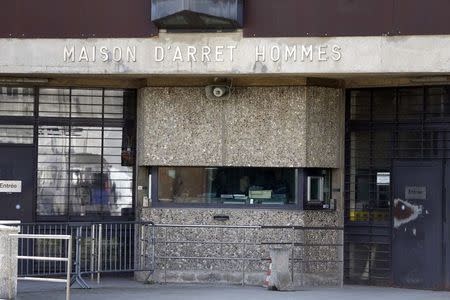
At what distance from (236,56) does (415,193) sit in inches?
165

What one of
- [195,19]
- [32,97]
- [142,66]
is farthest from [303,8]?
[32,97]

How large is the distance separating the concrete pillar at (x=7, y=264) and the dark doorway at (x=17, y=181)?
4.08m

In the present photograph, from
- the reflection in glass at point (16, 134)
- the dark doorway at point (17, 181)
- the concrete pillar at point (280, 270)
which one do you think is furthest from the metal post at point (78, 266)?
the concrete pillar at point (280, 270)


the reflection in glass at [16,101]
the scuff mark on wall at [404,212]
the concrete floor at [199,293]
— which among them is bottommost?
the concrete floor at [199,293]

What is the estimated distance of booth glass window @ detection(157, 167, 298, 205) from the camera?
18.1 metres

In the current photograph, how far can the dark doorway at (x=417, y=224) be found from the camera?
1767cm

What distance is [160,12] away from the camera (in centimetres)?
1697

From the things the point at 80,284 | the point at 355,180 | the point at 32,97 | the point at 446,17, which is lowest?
the point at 80,284

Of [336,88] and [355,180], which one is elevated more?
[336,88]

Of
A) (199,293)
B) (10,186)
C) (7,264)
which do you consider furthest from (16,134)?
(199,293)

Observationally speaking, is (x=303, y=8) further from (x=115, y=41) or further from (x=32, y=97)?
(x=32, y=97)

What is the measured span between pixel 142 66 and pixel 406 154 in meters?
5.14

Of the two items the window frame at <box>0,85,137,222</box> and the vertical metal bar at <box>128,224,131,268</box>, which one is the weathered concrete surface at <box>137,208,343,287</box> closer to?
the vertical metal bar at <box>128,224,131,268</box>

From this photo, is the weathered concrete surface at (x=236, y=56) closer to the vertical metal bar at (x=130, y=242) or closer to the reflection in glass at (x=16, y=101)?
the reflection in glass at (x=16, y=101)
